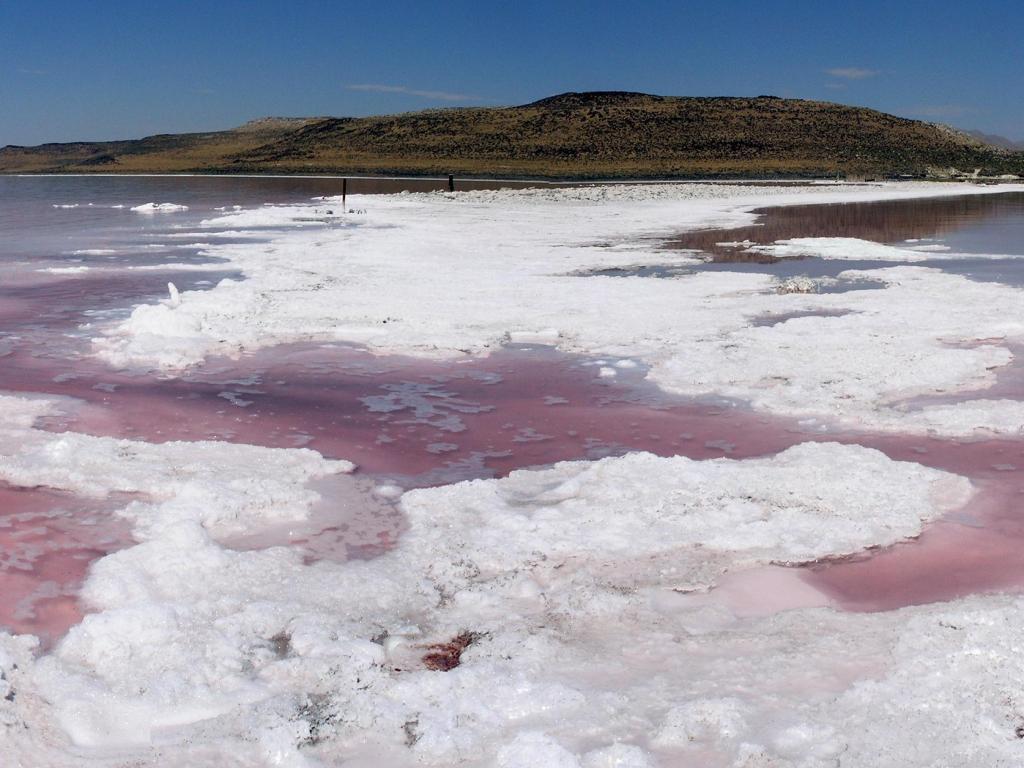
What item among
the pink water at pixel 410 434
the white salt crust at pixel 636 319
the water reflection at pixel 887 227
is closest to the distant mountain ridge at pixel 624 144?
the water reflection at pixel 887 227

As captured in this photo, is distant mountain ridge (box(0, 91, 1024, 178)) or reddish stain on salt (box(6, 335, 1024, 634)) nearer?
reddish stain on salt (box(6, 335, 1024, 634))

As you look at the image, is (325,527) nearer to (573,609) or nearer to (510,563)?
(510,563)

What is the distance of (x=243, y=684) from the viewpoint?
3.25m

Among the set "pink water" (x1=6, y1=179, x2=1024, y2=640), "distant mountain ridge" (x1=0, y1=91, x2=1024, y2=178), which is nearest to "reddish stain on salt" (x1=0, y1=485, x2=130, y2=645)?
"pink water" (x1=6, y1=179, x2=1024, y2=640)

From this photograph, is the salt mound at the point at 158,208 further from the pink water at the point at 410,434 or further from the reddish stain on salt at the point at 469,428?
the reddish stain on salt at the point at 469,428

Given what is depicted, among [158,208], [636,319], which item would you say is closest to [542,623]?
[636,319]

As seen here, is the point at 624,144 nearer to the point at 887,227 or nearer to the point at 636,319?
the point at 887,227

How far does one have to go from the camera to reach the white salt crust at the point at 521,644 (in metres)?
2.92

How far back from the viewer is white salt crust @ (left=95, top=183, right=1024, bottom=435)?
6941mm

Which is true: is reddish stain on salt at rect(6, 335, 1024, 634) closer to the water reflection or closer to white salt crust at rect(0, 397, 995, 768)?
white salt crust at rect(0, 397, 995, 768)

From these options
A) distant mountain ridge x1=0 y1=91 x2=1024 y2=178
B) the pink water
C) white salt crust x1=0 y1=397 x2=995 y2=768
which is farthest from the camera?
distant mountain ridge x1=0 y1=91 x2=1024 y2=178

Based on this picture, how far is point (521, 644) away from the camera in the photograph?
3.46 m

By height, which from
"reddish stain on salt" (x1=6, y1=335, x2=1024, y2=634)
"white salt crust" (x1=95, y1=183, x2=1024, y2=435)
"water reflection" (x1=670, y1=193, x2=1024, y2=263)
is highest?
"water reflection" (x1=670, y1=193, x2=1024, y2=263)

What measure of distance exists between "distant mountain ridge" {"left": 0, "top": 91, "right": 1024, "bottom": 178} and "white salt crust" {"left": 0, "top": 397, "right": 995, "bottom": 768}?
59475mm
